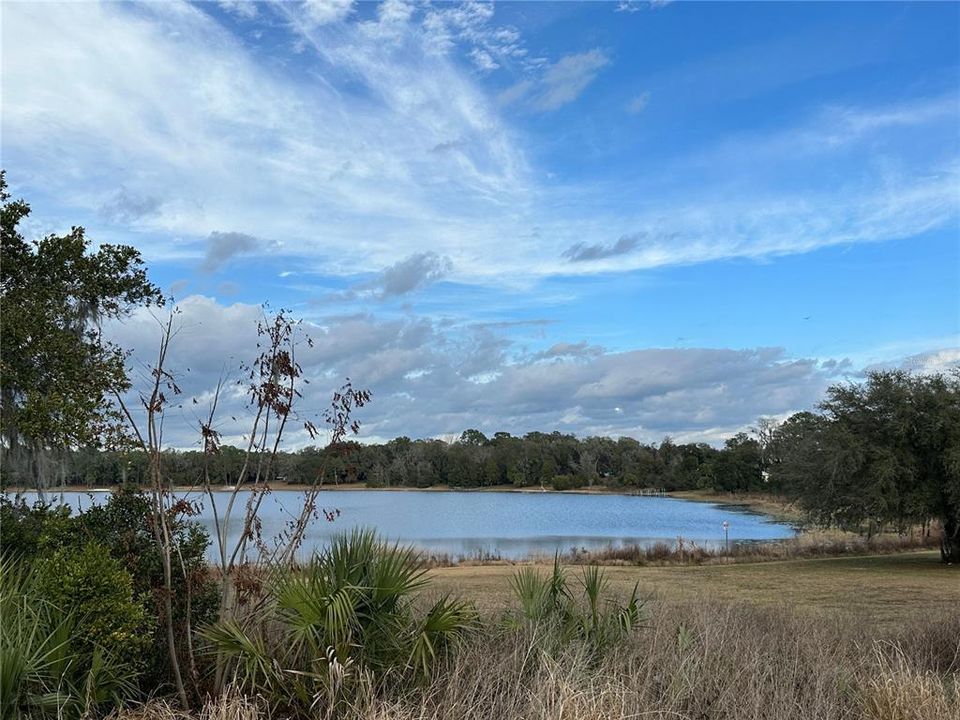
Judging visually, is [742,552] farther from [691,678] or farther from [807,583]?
[691,678]

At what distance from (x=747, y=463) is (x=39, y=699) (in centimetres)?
11539

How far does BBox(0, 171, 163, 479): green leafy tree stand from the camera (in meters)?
9.88

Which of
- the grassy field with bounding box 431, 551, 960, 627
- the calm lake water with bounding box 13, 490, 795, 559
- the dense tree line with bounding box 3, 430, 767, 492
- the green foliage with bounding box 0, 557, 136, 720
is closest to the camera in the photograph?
the green foliage with bounding box 0, 557, 136, 720

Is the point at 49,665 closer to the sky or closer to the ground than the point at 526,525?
closer to the sky

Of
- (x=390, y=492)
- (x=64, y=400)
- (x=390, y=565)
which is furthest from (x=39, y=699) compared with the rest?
(x=390, y=492)

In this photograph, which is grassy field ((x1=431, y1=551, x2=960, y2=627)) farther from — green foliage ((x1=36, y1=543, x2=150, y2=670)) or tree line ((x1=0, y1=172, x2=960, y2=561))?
green foliage ((x1=36, y1=543, x2=150, y2=670))

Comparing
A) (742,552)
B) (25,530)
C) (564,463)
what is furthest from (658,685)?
(564,463)

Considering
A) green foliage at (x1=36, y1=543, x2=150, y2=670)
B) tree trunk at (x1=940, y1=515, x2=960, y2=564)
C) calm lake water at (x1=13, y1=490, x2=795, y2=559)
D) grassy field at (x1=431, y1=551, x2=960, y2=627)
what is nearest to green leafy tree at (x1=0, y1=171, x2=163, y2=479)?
green foliage at (x1=36, y1=543, x2=150, y2=670)

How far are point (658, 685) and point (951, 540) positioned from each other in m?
23.8

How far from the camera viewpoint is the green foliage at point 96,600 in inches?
263

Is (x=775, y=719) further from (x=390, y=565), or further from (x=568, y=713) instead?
(x=390, y=565)

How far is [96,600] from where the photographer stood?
675 centimetres

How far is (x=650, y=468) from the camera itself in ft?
432

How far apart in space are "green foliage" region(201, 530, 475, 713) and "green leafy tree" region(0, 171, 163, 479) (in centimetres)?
402
